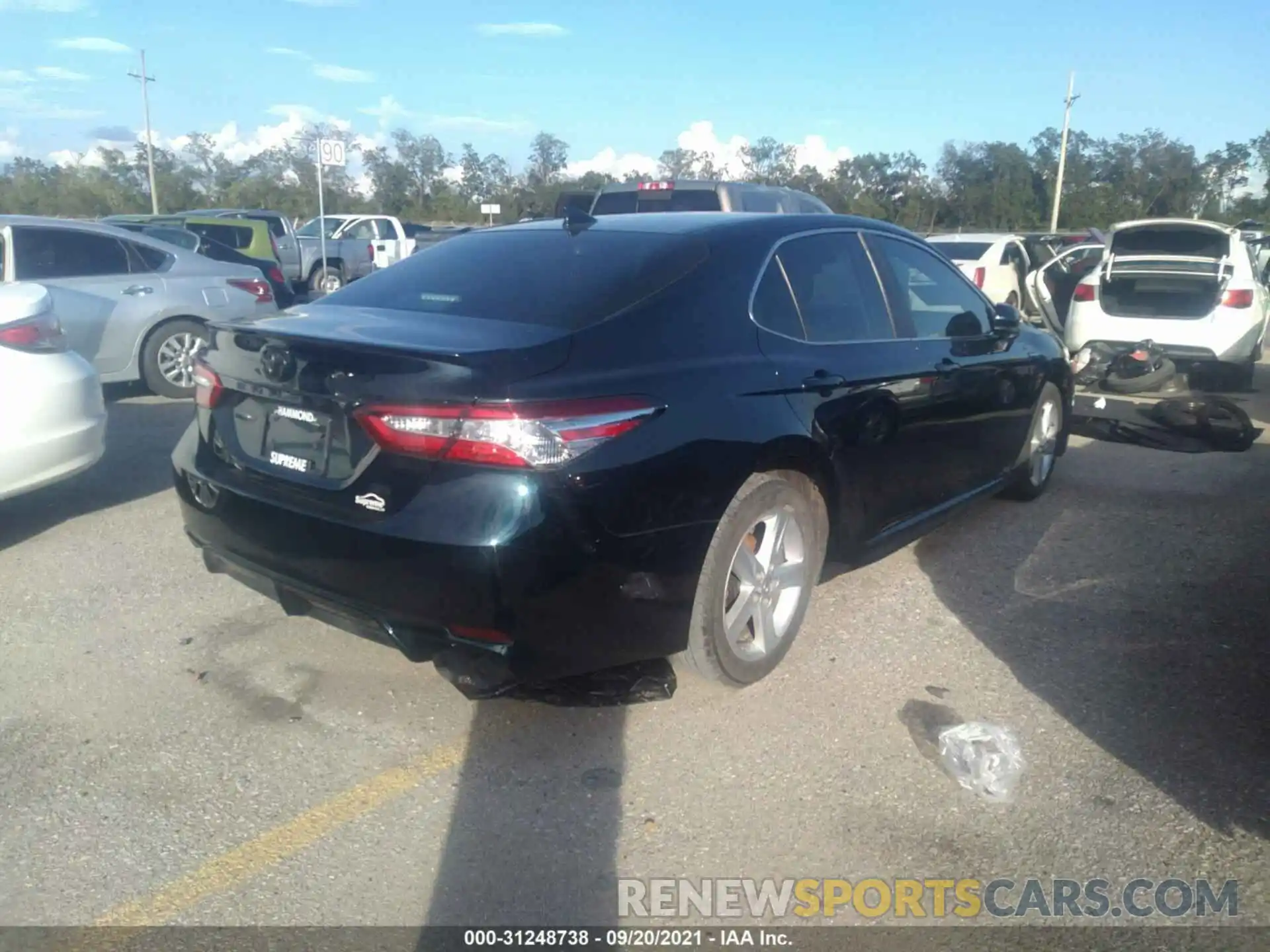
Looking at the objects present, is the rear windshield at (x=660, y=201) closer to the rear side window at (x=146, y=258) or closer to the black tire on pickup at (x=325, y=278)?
the rear side window at (x=146, y=258)

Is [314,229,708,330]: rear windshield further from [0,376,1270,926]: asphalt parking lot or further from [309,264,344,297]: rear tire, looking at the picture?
[309,264,344,297]: rear tire

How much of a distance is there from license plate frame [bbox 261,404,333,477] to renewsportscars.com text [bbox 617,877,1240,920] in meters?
1.49

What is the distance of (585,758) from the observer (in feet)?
10.7

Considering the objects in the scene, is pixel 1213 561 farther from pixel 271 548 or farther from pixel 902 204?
pixel 902 204

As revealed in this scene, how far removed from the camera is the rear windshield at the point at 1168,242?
1076cm

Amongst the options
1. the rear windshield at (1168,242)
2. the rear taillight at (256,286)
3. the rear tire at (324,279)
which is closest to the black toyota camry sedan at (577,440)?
the rear taillight at (256,286)

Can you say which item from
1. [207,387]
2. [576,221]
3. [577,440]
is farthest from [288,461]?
[576,221]

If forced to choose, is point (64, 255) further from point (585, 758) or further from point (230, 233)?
point (230, 233)

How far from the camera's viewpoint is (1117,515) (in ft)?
19.4

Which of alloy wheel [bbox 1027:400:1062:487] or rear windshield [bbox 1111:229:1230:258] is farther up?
rear windshield [bbox 1111:229:1230:258]

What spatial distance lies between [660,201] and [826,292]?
7.44 meters

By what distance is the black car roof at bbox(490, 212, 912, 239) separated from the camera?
3.87 m

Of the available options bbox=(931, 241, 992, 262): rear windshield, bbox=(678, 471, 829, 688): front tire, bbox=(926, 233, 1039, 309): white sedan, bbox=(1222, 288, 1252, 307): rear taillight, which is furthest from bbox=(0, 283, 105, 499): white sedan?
bbox=(931, 241, 992, 262): rear windshield

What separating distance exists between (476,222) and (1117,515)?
41.1 metres
